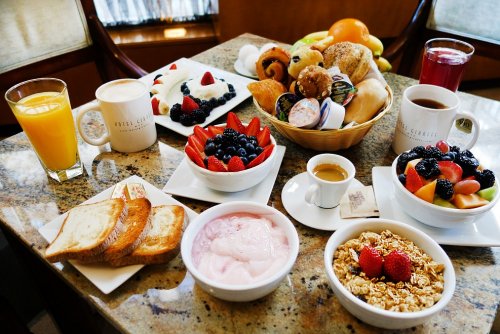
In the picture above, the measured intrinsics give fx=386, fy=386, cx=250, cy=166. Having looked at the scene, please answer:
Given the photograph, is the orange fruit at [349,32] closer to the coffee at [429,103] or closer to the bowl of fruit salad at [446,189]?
the coffee at [429,103]

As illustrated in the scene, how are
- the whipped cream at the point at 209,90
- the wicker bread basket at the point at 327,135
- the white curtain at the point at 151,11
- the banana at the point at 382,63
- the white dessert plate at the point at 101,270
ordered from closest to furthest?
1. the white dessert plate at the point at 101,270
2. the wicker bread basket at the point at 327,135
3. the whipped cream at the point at 209,90
4. the banana at the point at 382,63
5. the white curtain at the point at 151,11

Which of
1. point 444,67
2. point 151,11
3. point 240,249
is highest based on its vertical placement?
point 444,67

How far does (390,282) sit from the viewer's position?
756mm

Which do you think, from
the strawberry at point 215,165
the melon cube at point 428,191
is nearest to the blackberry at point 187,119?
the strawberry at point 215,165

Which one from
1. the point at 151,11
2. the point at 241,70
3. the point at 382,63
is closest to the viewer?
the point at 382,63

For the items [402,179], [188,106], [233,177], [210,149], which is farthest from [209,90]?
[402,179]

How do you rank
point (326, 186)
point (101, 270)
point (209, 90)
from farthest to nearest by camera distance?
1. point (209, 90)
2. point (326, 186)
3. point (101, 270)

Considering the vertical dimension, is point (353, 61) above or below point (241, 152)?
above

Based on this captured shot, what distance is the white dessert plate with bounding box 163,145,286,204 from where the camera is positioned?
3.40ft

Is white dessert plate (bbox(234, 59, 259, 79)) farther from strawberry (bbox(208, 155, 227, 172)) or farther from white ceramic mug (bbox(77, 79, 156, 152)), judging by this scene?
strawberry (bbox(208, 155, 227, 172))

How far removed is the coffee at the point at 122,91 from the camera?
1163 millimetres

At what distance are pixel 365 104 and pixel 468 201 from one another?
424 mm

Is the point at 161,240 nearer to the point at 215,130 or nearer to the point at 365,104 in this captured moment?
the point at 215,130

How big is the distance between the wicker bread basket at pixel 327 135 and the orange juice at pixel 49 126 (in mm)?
569
